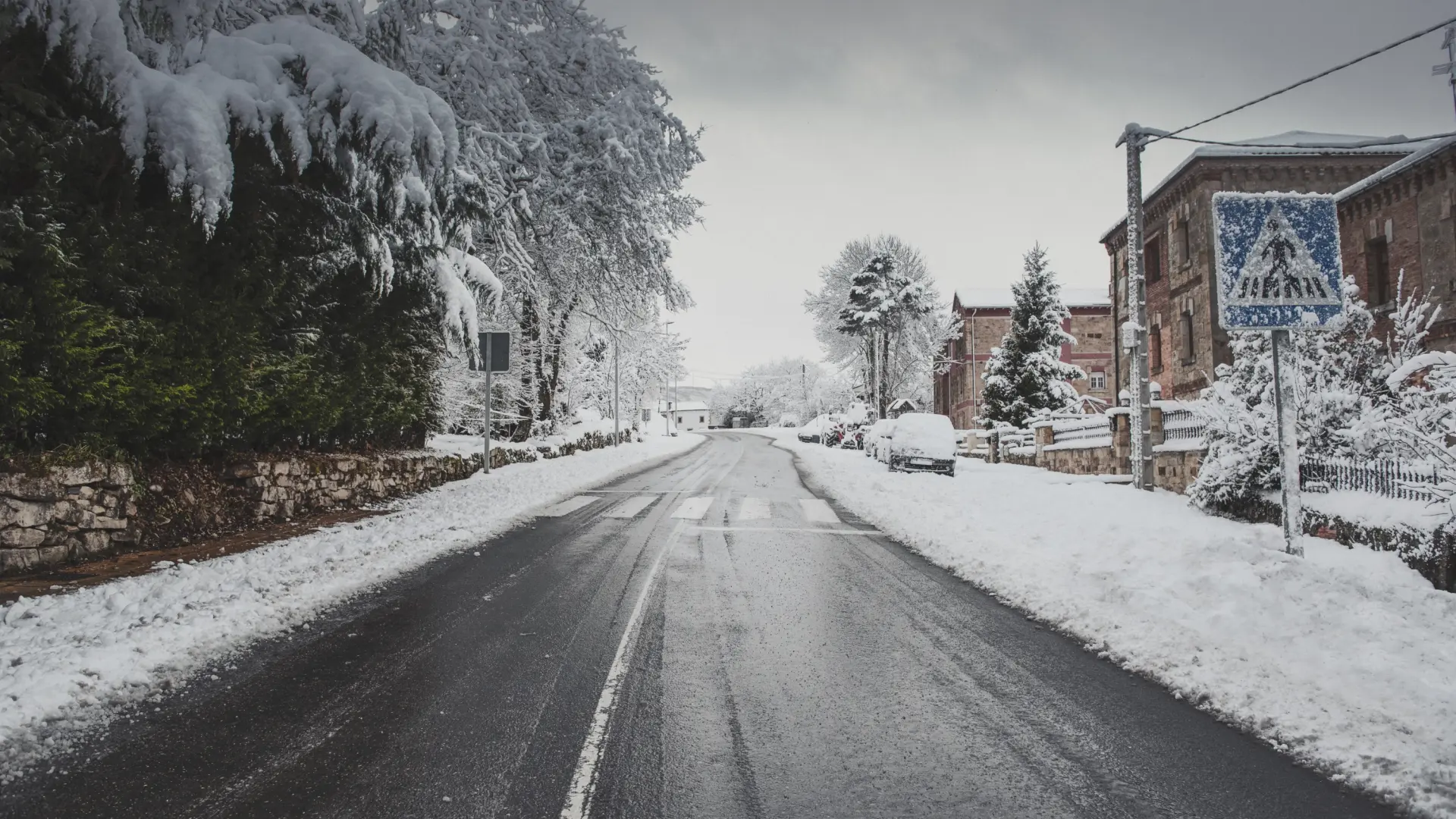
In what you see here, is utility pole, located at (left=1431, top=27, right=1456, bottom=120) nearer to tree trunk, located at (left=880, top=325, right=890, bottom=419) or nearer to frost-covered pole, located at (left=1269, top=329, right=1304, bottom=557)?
frost-covered pole, located at (left=1269, top=329, right=1304, bottom=557)

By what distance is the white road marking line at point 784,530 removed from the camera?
438 inches

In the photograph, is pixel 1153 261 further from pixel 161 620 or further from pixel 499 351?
pixel 161 620

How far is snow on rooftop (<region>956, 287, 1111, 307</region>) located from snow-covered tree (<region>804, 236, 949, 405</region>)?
227cm

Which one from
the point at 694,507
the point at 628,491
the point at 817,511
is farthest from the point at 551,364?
the point at 817,511

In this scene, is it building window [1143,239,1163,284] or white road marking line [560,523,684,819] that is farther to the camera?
building window [1143,239,1163,284]

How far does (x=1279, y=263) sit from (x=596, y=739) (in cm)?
683

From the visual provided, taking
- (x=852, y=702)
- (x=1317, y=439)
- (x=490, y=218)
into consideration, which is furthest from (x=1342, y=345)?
(x=490, y=218)

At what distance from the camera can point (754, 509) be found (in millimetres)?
13953

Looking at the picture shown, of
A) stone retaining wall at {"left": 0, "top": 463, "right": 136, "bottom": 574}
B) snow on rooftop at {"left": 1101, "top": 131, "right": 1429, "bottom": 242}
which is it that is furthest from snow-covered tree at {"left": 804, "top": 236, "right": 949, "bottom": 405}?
stone retaining wall at {"left": 0, "top": 463, "right": 136, "bottom": 574}

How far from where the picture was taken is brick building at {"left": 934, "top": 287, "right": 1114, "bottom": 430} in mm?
51000

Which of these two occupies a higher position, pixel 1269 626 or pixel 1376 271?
pixel 1376 271

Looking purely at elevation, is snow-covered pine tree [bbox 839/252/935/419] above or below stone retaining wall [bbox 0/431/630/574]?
above

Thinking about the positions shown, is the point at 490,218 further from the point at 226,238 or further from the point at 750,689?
the point at 750,689

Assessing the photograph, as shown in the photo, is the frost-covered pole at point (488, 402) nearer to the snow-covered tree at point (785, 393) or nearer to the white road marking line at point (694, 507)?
the white road marking line at point (694, 507)
